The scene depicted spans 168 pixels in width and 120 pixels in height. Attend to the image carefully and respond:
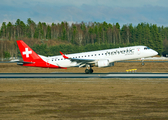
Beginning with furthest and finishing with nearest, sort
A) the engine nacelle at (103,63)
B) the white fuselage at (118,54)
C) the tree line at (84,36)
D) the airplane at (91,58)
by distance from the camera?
1. the tree line at (84,36)
2. the white fuselage at (118,54)
3. the airplane at (91,58)
4. the engine nacelle at (103,63)

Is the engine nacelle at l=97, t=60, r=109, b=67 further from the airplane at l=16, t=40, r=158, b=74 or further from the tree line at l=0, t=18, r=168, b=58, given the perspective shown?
the tree line at l=0, t=18, r=168, b=58

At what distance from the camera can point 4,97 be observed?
20.5 metres

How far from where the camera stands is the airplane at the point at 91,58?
40.7m

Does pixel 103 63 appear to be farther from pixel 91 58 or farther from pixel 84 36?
pixel 84 36

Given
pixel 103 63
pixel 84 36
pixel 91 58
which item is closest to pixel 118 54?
pixel 103 63

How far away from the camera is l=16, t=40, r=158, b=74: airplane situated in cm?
4072

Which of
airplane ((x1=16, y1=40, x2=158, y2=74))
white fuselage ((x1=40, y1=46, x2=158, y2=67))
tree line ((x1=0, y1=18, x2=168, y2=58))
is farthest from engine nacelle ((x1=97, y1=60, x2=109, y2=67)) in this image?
tree line ((x1=0, y1=18, x2=168, y2=58))

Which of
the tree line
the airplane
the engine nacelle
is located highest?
the tree line

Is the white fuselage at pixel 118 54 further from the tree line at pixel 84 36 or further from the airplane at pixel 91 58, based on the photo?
the tree line at pixel 84 36

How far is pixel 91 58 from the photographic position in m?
41.9

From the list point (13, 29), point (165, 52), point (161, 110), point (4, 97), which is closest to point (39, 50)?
point (165, 52)

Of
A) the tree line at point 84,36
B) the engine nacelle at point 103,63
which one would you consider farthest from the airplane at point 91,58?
the tree line at point 84,36

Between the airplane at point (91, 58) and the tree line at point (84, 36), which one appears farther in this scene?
the tree line at point (84, 36)

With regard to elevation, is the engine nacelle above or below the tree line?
below
